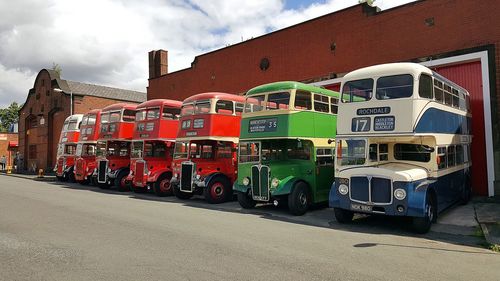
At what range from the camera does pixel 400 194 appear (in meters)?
9.12

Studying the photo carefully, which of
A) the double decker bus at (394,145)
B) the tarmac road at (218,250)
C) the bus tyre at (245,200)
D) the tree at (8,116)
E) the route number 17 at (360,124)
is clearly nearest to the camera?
the tarmac road at (218,250)

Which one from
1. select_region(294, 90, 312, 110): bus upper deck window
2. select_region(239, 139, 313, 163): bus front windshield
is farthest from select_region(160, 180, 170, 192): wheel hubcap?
select_region(294, 90, 312, 110): bus upper deck window

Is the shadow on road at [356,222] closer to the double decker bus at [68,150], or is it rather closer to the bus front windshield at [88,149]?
the bus front windshield at [88,149]

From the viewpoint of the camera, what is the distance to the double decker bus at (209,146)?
49.9ft

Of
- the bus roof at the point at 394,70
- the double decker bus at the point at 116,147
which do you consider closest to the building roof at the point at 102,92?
the double decker bus at the point at 116,147

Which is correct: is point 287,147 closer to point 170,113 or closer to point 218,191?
point 218,191

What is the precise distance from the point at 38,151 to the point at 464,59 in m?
41.8

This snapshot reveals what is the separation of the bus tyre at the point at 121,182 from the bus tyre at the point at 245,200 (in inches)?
361

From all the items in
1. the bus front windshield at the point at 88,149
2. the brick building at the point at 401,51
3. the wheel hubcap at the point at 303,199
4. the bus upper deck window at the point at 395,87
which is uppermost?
the brick building at the point at 401,51

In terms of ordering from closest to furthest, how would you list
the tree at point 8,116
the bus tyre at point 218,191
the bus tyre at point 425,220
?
the bus tyre at point 425,220
the bus tyre at point 218,191
the tree at point 8,116

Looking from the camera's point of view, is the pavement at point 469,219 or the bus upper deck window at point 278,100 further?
the bus upper deck window at point 278,100

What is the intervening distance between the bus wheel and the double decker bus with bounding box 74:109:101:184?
284 inches

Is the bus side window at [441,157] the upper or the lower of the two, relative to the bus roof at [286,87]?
lower

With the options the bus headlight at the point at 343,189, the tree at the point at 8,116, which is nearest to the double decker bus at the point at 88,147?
the bus headlight at the point at 343,189
